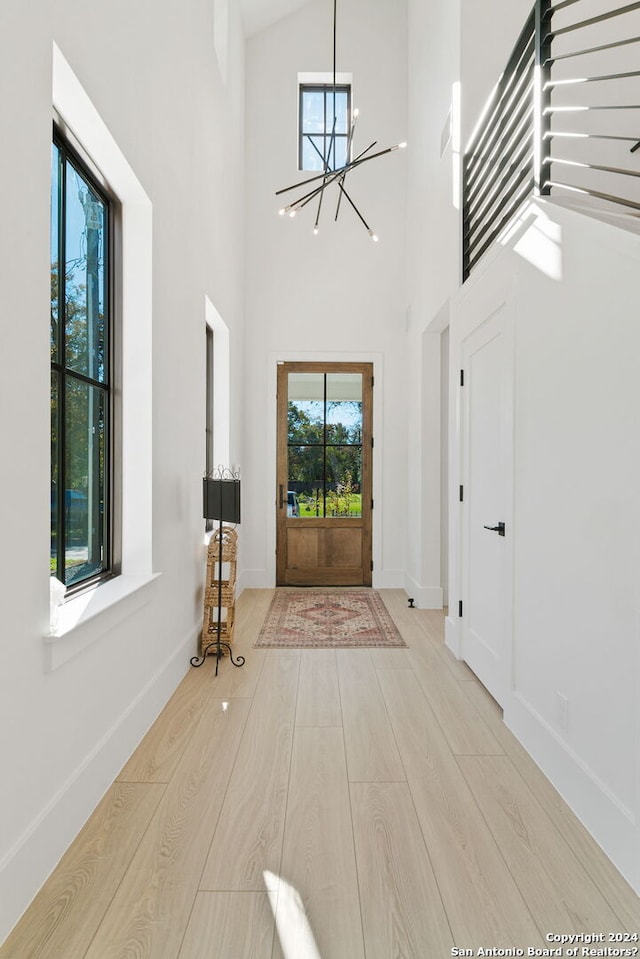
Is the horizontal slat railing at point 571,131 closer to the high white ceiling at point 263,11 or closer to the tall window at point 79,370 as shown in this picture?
the tall window at point 79,370

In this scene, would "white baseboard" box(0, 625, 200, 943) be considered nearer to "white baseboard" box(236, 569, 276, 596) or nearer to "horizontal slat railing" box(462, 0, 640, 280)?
"horizontal slat railing" box(462, 0, 640, 280)

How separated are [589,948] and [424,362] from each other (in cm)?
440

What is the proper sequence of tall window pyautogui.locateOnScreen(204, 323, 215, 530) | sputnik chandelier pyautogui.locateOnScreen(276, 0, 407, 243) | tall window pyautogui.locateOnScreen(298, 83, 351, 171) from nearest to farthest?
sputnik chandelier pyautogui.locateOnScreen(276, 0, 407, 243) → tall window pyautogui.locateOnScreen(204, 323, 215, 530) → tall window pyautogui.locateOnScreen(298, 83, 351, 171)

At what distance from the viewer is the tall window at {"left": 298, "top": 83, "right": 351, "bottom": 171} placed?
618 cm

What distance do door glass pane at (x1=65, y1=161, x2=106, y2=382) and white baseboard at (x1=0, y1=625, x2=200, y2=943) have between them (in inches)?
55.5

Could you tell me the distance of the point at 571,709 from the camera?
2.06m

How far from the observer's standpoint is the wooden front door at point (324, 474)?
608 cm

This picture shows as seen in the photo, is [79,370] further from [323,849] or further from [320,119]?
[320,119]

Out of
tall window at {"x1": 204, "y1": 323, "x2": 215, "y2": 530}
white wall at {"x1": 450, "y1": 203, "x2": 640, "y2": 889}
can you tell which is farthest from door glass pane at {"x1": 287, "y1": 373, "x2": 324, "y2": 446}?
white wall at {"x1": 450, "y1": 203, "x2": 640, "y2": 889}

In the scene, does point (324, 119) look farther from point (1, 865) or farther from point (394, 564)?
point (1, 865)

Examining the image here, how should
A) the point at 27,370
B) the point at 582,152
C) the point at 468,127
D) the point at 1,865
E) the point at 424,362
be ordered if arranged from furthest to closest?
the point at 424,362 < the point at 468,127 < the point at 582,152 < the point at 27,370 < the point at 1,865

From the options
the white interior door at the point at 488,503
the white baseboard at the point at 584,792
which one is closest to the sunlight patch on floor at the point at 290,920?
the white baseboard at the point at 584,792

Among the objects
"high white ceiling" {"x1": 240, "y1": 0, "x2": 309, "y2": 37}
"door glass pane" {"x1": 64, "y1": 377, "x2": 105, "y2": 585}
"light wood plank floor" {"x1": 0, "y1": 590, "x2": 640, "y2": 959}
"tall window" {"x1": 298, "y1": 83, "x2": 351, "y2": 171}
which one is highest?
"high white ceiling" {"x1": 240, "y1": 0, "x2": 309, "y2": 37}

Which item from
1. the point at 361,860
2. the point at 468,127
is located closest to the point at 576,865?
the point at 361,860
